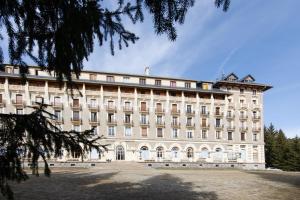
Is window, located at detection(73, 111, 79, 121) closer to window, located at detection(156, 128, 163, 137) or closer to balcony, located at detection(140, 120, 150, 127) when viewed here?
balcony, located at detection(140, 120, 150, 127)

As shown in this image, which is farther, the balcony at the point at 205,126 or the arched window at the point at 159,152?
the balcony at the point at 205,126

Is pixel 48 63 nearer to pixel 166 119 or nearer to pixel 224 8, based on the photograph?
pixel 224 8

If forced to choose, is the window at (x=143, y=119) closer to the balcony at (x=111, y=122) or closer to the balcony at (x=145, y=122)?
the balcony at (x=145, y=122)

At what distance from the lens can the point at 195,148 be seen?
161 ft

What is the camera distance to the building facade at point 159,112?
4416cm

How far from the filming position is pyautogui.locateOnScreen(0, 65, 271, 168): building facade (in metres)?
44.2

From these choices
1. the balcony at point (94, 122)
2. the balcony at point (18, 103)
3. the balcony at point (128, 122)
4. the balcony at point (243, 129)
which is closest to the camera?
the balcony at point (18, 103)

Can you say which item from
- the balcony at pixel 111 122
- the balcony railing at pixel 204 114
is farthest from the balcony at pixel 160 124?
the balcony railing at pixel 204 114

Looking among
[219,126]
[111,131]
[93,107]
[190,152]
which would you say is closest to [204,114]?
[219,126]

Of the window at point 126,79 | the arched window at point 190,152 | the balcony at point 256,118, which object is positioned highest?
the window at point 126,79

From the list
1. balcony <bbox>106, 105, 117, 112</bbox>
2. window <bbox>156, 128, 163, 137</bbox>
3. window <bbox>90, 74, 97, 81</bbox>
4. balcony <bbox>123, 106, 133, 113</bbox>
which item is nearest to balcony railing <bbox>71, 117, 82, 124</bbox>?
balcony <bbox>106, 105, 117, 112</bbox>

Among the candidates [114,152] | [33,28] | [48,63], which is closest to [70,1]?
[33,28]

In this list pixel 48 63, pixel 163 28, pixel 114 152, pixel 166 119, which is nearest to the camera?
pixel 163 28

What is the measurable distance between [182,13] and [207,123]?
4683cm
